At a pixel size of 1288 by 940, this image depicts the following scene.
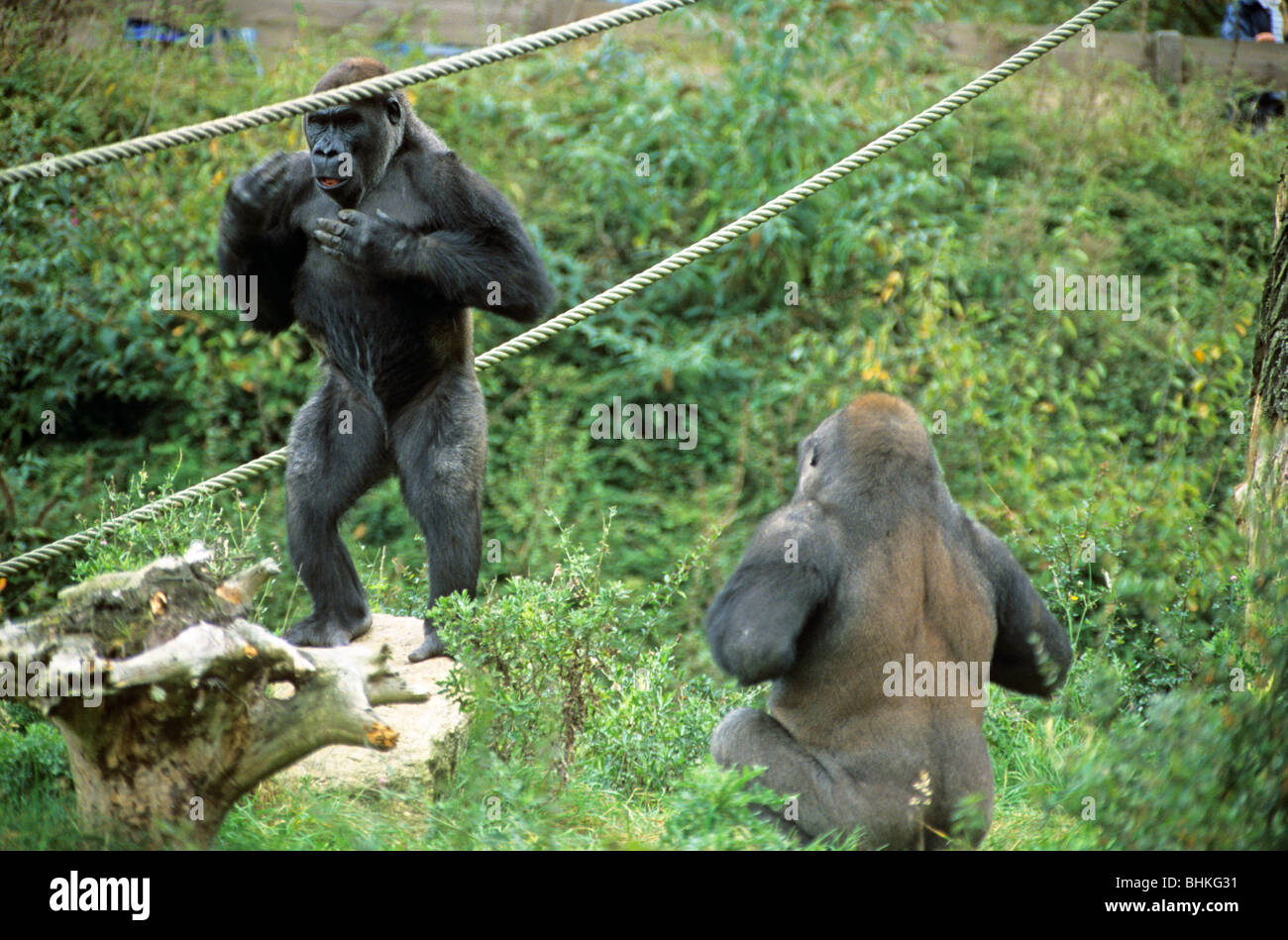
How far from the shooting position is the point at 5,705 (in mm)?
4418

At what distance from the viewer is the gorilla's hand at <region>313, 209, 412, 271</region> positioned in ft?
14.8

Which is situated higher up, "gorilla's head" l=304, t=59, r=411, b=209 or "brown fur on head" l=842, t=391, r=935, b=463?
"gorilla's head" l=304, t=59, r=411, b=209

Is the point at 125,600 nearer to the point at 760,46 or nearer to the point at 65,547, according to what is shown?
the point at 65,547

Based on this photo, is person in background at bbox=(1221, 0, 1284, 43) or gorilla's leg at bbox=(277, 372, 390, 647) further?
person in background at bbox=(1221, 0, 1284, 43)

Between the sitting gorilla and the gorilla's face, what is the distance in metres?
2.11

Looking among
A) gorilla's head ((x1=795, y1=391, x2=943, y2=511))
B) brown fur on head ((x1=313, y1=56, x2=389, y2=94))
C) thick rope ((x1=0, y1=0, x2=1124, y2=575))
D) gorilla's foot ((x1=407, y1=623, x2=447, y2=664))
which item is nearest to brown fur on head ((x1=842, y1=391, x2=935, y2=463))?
gorilla's head ((x1=795, y1=391, x2=943, y2=511))

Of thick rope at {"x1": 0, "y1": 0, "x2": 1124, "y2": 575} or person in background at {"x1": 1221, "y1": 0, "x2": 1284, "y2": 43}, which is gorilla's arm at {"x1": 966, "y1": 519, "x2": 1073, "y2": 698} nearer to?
thick rope at {"x1": 0, "y1": 0, "x2": 1124, "y2": 575}

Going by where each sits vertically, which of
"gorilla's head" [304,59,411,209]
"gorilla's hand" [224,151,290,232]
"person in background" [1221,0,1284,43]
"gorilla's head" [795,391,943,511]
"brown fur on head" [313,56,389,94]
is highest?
"person in background" [1221,0,1284,43]

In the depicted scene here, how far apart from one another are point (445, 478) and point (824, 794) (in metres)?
1.89

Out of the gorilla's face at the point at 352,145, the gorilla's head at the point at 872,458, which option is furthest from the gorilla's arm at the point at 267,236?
the gorilla's head at the point at 872,458

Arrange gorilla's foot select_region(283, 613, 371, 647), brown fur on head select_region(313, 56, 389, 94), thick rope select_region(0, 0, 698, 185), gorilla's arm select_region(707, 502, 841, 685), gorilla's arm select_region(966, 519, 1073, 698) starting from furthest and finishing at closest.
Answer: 1. gorilla's foot select_region(283, 613, 371, 647)
2. brown fur on head select_region(313, 56, 389, 94)
3. thick rope select_region(0, 0, 698, 185)
4. gorilla's arm select_region(966, 519, 1073, 698)
5. gorilla's arm select_region(707, 502, 841, 685)

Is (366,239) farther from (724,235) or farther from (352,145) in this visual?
(724,235)

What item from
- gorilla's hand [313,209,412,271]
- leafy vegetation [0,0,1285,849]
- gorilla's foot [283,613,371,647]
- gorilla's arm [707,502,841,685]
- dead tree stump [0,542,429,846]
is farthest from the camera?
leafy vegetation [0,0,1285,849]

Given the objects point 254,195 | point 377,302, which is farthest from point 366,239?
point 254,195
